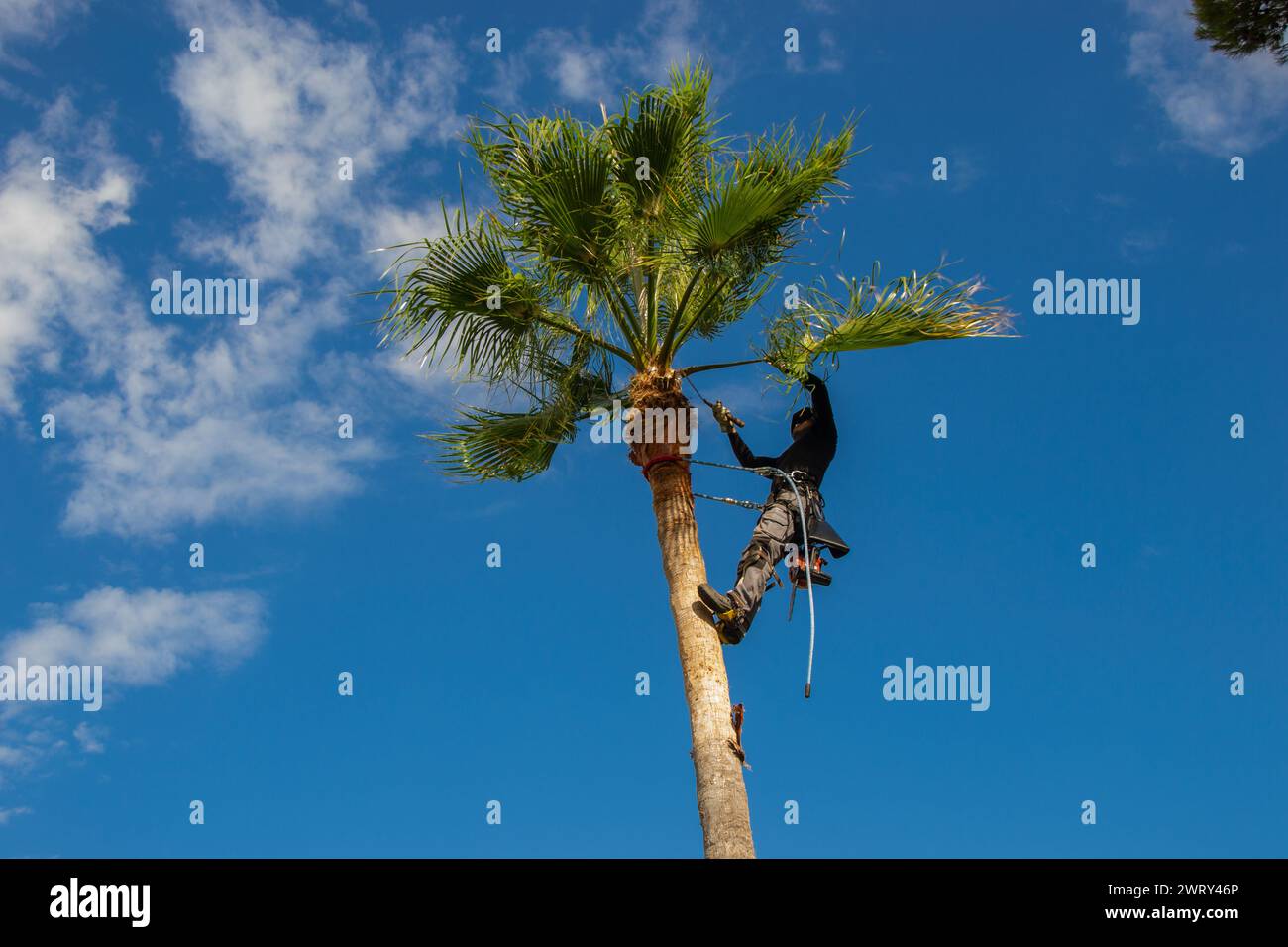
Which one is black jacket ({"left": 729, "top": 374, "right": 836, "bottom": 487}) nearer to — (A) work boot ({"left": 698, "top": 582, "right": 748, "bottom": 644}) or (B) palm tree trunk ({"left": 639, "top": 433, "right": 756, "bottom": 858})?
(B) palm tree trunk ({"left": 639, "top": 433, "right": 756, "bottom": 858})

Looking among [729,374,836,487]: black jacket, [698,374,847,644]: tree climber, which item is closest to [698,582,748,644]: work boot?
[698,374,847,644]: tree climber

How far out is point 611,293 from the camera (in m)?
10.5

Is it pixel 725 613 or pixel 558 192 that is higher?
pixel 558 192

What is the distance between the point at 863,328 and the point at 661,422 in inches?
77.4

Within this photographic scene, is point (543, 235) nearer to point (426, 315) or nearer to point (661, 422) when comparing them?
point (426, 315)

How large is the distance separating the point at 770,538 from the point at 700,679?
138 cm

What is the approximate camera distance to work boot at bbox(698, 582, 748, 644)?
944 centimetres

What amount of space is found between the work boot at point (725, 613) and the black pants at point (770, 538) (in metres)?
0.06

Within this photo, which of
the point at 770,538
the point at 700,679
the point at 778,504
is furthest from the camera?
the point at 778,504

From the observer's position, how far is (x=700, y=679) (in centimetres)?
932

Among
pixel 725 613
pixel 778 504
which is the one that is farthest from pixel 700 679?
pixel 778 504

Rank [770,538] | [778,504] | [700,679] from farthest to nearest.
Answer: [778,504]
[770,538]
[700,679]

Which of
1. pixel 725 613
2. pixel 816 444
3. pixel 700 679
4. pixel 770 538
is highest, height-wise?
pixel 816 444

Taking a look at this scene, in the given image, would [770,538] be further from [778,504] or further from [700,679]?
[700,679]
